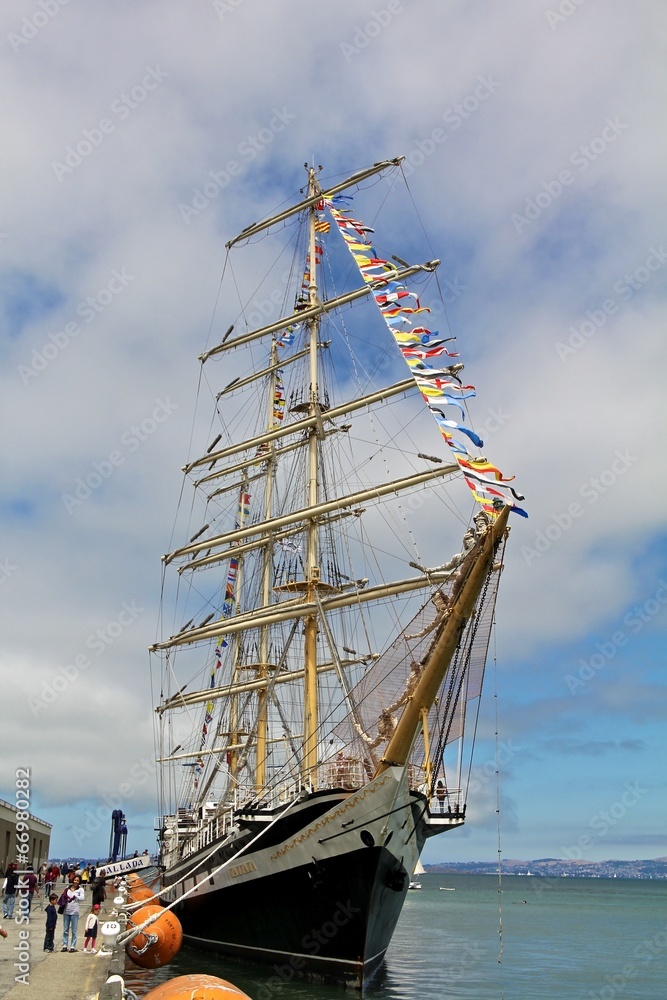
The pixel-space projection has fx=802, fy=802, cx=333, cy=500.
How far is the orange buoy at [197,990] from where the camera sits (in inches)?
256

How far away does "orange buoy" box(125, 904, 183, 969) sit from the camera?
16.1m

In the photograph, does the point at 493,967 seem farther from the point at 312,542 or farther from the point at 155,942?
the point at 155,942

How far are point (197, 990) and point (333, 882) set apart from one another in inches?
507

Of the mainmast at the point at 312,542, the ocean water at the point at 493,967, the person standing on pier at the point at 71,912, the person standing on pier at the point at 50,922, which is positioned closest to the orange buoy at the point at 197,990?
the person standing on pier at the point at 50,922

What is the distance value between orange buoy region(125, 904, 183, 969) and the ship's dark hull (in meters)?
3.42

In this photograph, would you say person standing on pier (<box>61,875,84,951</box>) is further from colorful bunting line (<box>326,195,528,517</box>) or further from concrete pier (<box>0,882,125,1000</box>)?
colorful bunting line (<box>326,195,528,517</box>)

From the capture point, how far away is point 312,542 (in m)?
28.2

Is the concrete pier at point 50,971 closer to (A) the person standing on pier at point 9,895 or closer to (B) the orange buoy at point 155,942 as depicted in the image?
(B) the orange buoy at point 155,942

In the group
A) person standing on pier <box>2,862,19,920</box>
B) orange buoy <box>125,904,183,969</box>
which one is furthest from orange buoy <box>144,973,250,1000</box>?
person standing on pier <box>2,862,19,920</box>

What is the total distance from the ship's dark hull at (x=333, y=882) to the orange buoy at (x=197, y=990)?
11.5 meters

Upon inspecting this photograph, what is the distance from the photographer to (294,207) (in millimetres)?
35281

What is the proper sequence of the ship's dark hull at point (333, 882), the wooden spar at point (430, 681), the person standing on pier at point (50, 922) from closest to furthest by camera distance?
the person standing on pier at point (50, 922), the wooden spar at point (430, 681), the ship's dark hull at point (333, 882)

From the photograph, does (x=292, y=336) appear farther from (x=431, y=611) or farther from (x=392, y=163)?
(x=431, y=611)

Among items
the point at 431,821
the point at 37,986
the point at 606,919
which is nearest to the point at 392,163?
the point at 431,821
